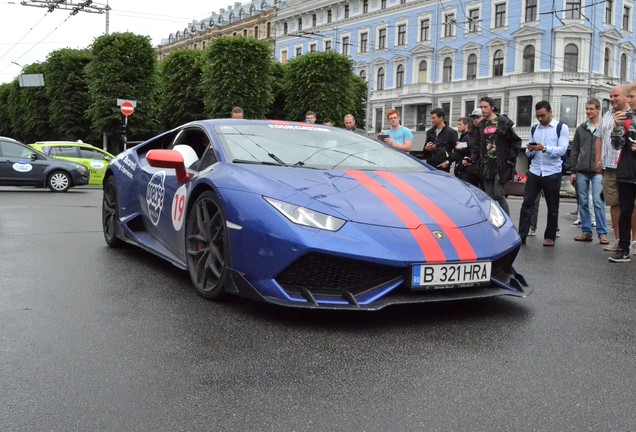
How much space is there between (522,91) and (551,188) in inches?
1697

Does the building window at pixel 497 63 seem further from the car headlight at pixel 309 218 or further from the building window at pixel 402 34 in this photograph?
the car headlight at pixel 309 218

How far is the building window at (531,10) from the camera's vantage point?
4816 centimetres

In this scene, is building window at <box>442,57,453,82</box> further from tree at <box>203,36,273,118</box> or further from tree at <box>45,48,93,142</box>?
tree at <box>45,48,93,142</box>

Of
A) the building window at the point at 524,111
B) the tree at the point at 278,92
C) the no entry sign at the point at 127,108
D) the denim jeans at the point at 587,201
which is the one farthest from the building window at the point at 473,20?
the denim jeans at the point at 587,201

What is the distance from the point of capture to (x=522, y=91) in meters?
48.4

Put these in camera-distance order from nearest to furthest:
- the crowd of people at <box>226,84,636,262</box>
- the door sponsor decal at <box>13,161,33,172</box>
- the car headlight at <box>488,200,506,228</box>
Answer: the car headlight at <box>488,200,506,228</box>
the crowd of people at <box>226,84,636,262</box>
the door sponsor decal at <box>13,161,33,172</box>

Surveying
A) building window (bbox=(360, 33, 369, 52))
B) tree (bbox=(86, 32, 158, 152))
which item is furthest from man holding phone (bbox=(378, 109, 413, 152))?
building window (bbox=(360, 33, 369, 52))

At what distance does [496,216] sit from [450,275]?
0.84 m

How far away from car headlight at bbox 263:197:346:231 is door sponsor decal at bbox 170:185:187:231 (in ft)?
3.81

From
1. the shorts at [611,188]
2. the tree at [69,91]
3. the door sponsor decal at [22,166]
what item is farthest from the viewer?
the tree at [69,91]

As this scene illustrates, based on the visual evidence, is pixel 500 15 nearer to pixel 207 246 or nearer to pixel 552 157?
pixel 552 157

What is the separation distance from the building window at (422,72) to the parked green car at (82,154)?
38.9 m

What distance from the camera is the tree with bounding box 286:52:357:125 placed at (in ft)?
130

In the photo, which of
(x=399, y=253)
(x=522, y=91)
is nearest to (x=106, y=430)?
(x=399, y=253)
